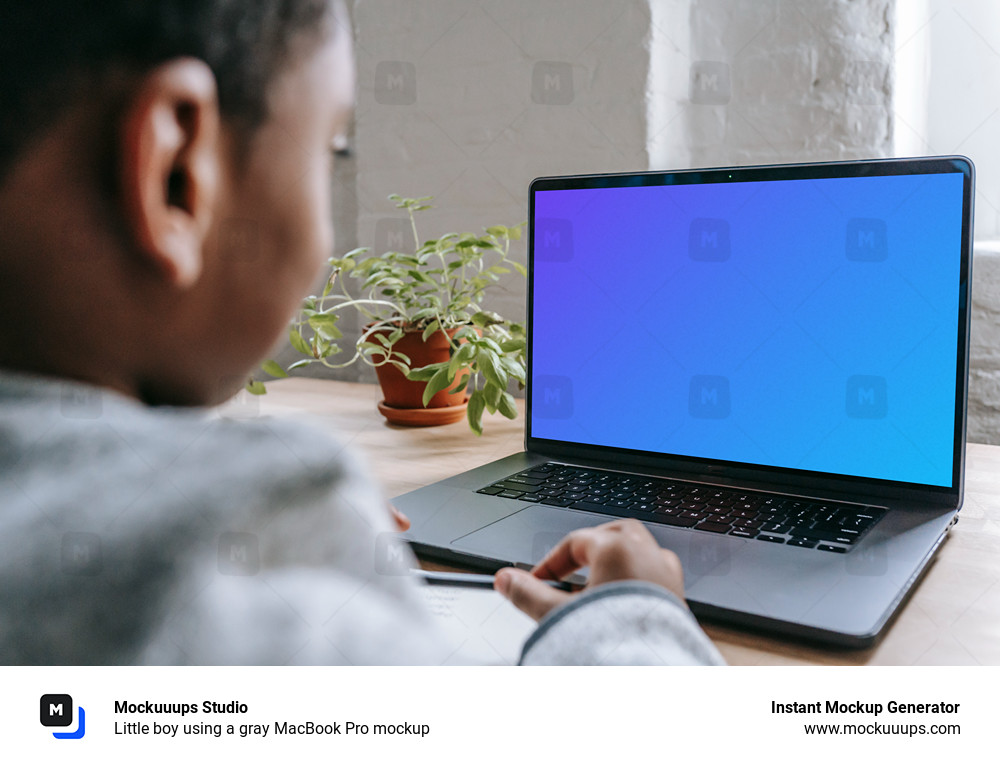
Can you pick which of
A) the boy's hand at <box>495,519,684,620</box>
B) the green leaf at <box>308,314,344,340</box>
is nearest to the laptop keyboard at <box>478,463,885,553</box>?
the boy's hand at <box>495,519,684,620</box>

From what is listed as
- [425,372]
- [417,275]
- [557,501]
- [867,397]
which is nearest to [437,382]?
[425,372]

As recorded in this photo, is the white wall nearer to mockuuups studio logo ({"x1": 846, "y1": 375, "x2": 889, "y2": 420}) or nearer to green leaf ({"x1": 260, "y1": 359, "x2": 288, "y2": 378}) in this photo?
mockuuups studio logo ({"x1": 846, "y1": 375, "x2": 889, "y2": 420})

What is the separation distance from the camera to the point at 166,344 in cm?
21

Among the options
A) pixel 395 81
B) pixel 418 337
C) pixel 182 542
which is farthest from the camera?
pixel 395 81

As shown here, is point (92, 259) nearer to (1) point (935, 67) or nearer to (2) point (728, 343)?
(2) point (728, 343)

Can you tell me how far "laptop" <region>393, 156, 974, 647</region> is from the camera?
1.38 feet

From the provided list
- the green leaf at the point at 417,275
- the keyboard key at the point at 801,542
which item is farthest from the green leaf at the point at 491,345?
the keyboard key at the point at 801,542

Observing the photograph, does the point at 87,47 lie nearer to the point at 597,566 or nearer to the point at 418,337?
the point at 597,566

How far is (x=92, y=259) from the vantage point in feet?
0.66

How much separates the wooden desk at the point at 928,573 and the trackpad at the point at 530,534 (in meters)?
0.09

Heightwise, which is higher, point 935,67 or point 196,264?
point 935,67

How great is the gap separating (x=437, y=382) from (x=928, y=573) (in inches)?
16.9
